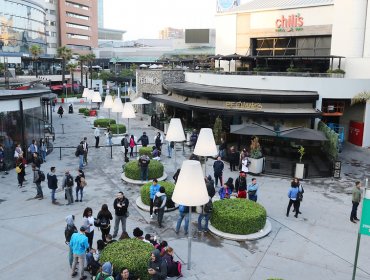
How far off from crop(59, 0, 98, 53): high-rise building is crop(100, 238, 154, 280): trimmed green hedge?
111 metres

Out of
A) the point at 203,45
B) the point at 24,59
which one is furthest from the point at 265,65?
the point at 203,45

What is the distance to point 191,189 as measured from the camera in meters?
11.1

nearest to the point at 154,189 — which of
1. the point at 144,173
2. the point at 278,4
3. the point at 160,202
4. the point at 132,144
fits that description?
the point at 160,202

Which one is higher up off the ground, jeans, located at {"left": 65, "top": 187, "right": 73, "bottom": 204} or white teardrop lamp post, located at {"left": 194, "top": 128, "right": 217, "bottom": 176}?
white teardrop lamp post, located at {"left": 194, "top": 128, "right": 217, "bottom": 176}

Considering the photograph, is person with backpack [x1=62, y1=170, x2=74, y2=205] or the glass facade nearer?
person with backpack [x1=62, y1=170, x2=74, y2=205]

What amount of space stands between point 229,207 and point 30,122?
1503 cm

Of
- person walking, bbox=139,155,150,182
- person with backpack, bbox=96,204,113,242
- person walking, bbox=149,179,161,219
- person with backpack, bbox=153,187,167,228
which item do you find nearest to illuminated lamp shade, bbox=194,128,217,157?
person walking, bbox=139,155,150,182

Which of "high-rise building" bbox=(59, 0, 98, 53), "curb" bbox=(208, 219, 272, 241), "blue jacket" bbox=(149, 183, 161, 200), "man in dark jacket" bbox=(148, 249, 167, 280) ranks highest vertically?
"high-rise building" bbox=(59, 0, 98, 53)

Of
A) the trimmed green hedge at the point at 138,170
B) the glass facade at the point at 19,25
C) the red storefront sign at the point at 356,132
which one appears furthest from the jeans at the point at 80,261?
the glass facade at the point at 19,25

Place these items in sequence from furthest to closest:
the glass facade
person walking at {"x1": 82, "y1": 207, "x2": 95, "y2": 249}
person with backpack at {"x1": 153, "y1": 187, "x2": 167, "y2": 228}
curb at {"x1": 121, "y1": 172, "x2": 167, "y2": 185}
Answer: the glass facade, curb at {"x1": 121, "y1": 172, "x2": 167, "y2": 185}, person with backpack at {"x1": 153, "y1": 187, "x2": 167, "y2": 228}, person walking at {"x1": 82, "y1": 207, "x2": 95, "y2": 249}

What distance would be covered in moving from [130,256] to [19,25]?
82703 millimetres

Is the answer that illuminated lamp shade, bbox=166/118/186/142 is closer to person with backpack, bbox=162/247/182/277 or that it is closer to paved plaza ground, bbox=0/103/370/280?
paved plaza ground, bbox=0/103/370/280

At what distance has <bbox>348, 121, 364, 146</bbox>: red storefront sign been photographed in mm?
29516

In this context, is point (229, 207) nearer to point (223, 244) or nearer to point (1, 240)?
point (223, 244)
